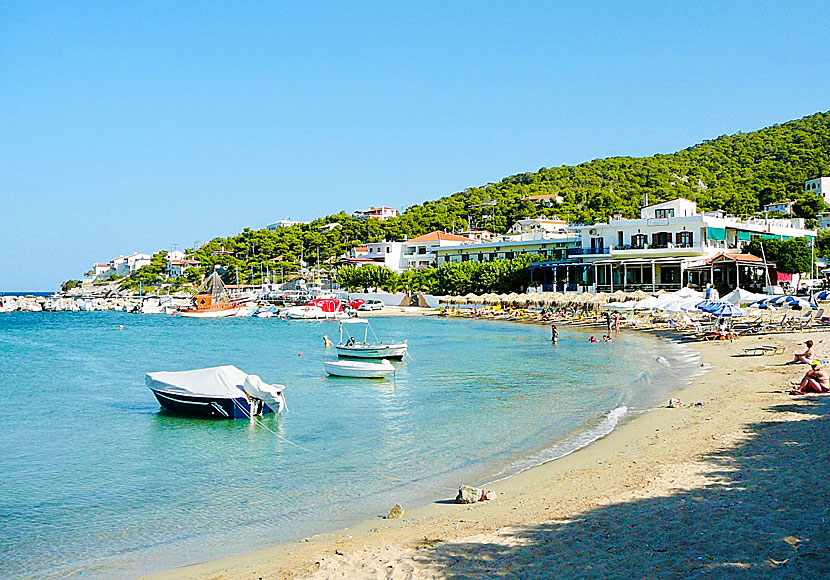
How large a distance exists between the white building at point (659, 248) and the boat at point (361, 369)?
3752 cm

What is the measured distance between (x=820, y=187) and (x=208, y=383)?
10413cm

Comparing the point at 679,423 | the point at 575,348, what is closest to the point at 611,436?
the point at 679,423

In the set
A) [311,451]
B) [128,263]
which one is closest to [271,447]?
[311,451]

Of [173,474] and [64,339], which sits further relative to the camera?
[64,339]

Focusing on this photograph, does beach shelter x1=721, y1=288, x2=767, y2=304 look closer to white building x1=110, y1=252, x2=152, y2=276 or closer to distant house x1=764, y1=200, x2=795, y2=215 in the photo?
distant house x1=764, y1=200, x2=795, y2=215

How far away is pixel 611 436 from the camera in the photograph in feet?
47.4

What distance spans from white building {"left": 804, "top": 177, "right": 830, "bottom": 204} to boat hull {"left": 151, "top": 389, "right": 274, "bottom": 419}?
328ft

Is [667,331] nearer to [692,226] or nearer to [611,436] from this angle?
[692,226]

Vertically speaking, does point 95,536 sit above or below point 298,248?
below

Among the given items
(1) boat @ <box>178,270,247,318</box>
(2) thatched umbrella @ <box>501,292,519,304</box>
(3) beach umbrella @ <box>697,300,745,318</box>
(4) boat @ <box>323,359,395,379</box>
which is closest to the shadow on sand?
(4) boat @ <box>323,359,395,379</box>

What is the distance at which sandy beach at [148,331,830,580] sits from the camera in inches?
264

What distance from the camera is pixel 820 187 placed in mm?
99375

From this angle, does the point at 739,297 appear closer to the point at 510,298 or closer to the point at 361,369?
the point at 361,369

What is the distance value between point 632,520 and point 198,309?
243 feet
